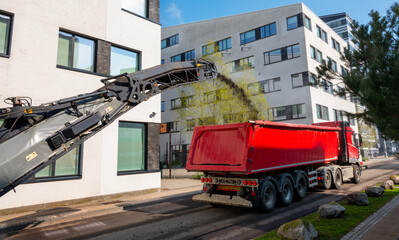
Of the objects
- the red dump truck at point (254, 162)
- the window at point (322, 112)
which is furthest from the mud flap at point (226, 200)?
the window at point (322, 112)

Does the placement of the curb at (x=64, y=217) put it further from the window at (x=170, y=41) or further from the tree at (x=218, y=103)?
the window at (x=170, y=41)

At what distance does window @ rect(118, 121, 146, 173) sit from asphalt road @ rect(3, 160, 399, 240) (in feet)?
10.1

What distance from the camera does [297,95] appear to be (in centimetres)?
2897

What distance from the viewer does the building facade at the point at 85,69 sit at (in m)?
9.56

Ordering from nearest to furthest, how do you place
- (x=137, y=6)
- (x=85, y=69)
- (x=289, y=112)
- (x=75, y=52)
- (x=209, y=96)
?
(x=75, y=52) < (x=85, y=69) < (x=137, y=6) < (x=209, y=96) < (x=289, y=112)

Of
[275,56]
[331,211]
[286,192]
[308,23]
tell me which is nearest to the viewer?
[331,211]

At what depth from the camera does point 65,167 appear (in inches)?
414

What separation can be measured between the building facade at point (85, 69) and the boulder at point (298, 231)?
8.67 meters

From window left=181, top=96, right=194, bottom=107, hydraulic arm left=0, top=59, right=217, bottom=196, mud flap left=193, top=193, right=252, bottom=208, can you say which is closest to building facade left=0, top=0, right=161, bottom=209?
mud flap left=193, top=193, right=252, bottom=208

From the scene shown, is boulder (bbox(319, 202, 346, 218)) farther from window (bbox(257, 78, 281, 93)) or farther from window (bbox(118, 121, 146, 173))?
window (bbox(257, 78, 281, 93))

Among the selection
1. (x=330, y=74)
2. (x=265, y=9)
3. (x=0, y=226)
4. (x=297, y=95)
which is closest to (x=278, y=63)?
(x=297, y=95)

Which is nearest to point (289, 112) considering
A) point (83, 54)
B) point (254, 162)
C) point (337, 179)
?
point (337, 179)

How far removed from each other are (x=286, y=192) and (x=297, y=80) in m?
22.4

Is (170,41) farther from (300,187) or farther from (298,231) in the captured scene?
(298,231)
